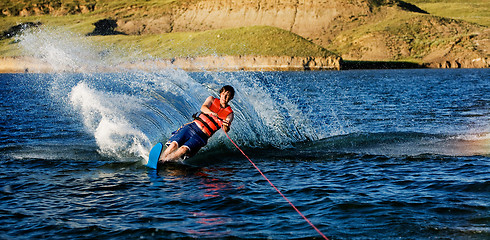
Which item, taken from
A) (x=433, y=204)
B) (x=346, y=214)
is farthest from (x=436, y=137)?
(x=346, y=214)

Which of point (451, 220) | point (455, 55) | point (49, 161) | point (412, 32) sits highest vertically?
point (412, 32)

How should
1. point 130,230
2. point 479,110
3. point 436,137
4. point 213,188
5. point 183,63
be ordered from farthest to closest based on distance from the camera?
1. point 183,63
2. point 479,110
3. point 436,137
4. point 213,188
5. point 130,230

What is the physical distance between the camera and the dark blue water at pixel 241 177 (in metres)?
7.93

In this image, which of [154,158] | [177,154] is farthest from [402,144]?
[154,158]

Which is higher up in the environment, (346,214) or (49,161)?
(49,161)

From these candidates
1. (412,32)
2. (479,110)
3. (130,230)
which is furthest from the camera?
(412,32)

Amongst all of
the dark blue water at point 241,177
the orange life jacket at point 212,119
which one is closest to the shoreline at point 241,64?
the dark blue water at point 241,177

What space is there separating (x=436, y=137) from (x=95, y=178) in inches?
432

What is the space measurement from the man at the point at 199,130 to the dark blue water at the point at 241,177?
0.45 metres

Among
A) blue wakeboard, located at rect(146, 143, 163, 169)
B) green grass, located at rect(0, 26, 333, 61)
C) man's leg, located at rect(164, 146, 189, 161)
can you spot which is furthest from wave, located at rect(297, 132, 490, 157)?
green grass, located at rect(0, 26, 333, 61)

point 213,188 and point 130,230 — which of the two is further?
point 213,188

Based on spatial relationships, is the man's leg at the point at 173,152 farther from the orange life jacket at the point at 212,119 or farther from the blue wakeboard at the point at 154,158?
the orange life jacket at the point at 212,119

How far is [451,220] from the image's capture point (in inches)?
318

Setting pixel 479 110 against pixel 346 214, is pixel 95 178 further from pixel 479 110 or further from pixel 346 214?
pixel 479 110
